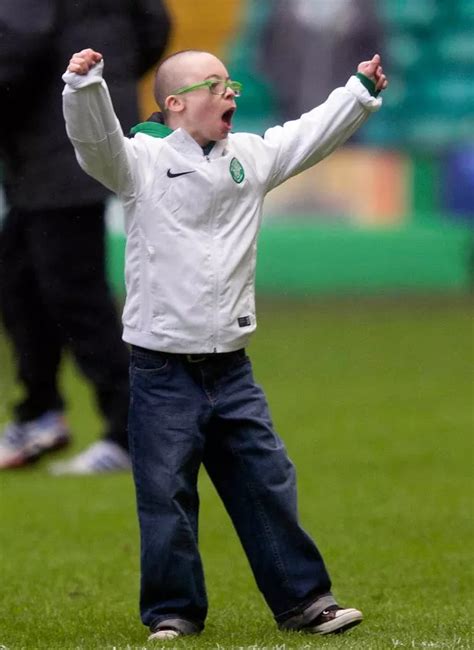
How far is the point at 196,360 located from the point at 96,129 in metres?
0.59

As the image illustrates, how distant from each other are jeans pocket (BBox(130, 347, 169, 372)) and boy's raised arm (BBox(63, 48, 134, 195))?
40cm

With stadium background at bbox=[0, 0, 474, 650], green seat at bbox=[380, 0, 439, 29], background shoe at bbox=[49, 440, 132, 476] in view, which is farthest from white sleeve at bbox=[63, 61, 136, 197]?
green seat at bbox=[380, 0, 439, 29]

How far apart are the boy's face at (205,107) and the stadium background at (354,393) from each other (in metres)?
1.16

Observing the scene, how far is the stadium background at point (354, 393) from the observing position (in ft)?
14.5

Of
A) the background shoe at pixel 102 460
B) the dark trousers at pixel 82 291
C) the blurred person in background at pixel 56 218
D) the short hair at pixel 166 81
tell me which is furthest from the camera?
the background shoe at pixel 102 460

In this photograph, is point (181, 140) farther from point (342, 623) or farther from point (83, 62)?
point (342, 623)

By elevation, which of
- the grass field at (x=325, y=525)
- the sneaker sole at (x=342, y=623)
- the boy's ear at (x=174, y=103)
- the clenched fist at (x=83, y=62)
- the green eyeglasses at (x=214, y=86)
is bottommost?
the grass field at (x=325, y=525)

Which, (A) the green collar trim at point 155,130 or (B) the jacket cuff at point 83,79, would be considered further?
(A) the green collar trim at point 155,130

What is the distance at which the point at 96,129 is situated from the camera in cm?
375

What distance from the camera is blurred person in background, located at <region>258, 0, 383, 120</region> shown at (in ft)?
49.3

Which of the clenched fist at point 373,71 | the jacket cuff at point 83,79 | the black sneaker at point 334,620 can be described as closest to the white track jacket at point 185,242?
the jacket cuff at point 83,79

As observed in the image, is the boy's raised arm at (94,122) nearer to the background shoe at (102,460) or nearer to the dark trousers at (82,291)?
the dark trousers at (82,291)

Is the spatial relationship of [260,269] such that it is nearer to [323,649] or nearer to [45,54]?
[45,54]

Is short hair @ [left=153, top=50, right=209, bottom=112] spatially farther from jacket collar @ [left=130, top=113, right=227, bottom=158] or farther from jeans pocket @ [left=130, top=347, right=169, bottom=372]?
jeans pocket @ [left=130, top=347, right=169, bottom=372]
